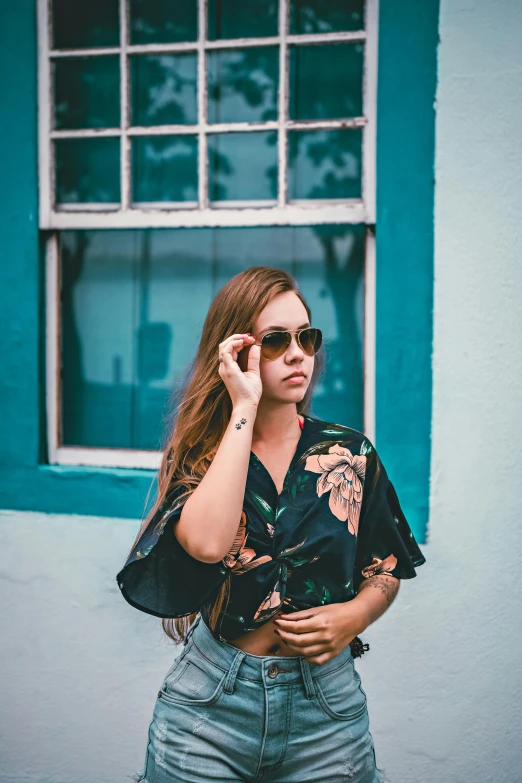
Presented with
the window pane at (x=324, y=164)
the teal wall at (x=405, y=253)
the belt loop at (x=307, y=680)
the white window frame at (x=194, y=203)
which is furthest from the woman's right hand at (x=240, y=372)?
the window pane at (x=324, y=164)

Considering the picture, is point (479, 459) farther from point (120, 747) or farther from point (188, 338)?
point (120, 747)

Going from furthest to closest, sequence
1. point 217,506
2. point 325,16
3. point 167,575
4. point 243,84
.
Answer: point 243,84 < point 325,16 < point 167,575 < point 217,506

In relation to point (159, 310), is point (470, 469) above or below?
below

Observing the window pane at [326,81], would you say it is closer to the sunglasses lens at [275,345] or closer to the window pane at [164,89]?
the window pane at [164,89]

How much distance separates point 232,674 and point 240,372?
2.16 ft

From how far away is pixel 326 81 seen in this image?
2.80 meters

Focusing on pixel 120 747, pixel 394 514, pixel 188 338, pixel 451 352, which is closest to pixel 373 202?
pixel 451 352

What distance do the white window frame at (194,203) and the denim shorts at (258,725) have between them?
4.38 ft

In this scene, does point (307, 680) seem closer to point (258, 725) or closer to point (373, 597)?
point (258, 725)

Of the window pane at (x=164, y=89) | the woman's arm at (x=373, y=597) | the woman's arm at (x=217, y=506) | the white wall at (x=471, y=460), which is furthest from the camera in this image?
the window pane at (x=164, y=89)

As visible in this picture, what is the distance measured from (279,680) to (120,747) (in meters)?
1.68

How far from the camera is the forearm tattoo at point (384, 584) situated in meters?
1.70

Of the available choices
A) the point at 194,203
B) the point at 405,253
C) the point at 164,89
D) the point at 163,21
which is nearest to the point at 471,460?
the point at 405,253

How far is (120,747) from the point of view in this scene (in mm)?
2885
